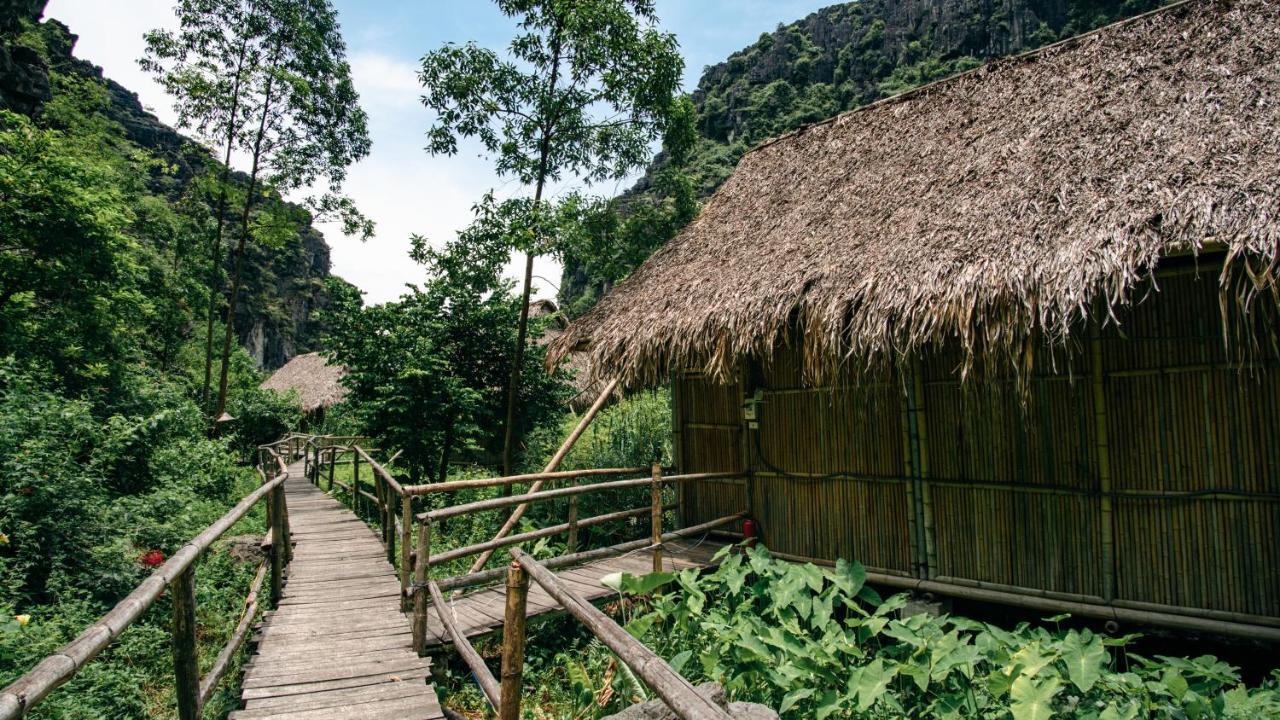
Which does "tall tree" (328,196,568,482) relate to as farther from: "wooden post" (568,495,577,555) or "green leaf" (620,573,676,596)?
"green leaf" (620,573,676,596)

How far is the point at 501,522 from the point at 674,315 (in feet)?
11.7

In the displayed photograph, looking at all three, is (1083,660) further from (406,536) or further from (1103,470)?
(406,536)

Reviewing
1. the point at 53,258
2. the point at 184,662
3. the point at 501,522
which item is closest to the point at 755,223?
the point at 501,522

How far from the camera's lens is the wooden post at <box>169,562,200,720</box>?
233cm

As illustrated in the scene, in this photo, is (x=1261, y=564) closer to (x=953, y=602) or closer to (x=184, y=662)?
(x=953, y=602)

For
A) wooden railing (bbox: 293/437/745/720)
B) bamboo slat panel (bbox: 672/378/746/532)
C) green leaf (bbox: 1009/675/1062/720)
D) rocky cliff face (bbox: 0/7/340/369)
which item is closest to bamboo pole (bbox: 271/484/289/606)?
wooden railing (bbox: 293/437/745/720)

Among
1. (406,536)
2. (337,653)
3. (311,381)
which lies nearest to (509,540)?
(406,536)

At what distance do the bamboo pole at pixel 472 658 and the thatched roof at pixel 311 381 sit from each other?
16.0m

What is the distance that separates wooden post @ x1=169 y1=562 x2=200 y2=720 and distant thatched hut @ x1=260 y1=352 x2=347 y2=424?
56.4ft

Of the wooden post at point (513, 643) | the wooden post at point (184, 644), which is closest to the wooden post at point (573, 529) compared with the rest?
the wooden post at point (513, 643)

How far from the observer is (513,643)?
2.49 metres

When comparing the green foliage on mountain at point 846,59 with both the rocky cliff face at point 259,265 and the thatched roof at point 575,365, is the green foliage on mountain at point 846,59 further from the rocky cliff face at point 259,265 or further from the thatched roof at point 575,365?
the rocky cliff face at point 259,265

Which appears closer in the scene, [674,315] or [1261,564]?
[1261,564]

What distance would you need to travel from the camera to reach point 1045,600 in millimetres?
4309
